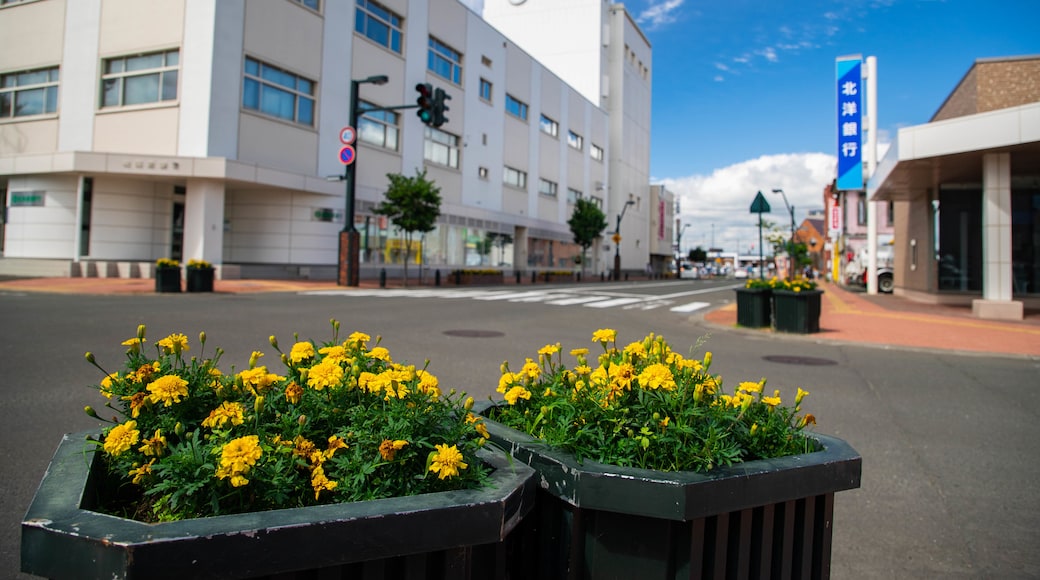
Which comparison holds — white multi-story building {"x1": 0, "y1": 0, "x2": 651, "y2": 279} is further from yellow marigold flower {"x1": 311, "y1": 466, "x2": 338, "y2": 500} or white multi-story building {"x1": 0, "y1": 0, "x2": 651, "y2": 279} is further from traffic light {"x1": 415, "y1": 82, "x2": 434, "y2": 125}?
yellow marigold flower {"x1": 311, "y1": 466, "x2": 338, "y2": 500}

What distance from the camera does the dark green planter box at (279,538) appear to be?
1221mm

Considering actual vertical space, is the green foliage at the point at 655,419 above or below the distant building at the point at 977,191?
below

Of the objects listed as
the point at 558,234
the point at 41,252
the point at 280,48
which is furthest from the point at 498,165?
the point at 41,252

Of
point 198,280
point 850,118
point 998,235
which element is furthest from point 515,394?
point 850,118

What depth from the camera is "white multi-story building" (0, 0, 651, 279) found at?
2423cm

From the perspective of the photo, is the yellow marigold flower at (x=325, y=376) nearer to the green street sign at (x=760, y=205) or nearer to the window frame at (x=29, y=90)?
the green street sign at (x=760, y=205)

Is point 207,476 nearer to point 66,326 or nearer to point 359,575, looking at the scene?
point 359,575

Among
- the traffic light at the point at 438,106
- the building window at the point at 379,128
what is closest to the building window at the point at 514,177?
the building window at the point at 379,128

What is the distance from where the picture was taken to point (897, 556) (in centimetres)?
314

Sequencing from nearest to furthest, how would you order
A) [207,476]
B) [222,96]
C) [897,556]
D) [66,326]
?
[207,476] < [897,556] < [66,326] < [222,96]

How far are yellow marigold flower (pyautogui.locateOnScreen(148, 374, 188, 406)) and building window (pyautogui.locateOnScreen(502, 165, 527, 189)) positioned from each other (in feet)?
138

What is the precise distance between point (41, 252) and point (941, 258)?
34.3 metres

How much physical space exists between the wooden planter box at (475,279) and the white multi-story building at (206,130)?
3.45 meters

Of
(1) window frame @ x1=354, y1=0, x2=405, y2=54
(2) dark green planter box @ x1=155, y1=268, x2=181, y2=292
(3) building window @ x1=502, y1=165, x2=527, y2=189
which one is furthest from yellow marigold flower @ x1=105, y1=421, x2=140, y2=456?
(3) building window @ x1=502, y1=165, x2=527, y2=189
